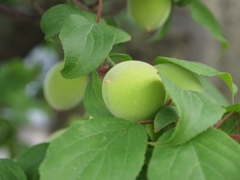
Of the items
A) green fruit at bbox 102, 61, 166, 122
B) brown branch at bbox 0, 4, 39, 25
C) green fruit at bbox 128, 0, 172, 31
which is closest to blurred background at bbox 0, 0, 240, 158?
brown branch at bbox 0, 4, 39, 25

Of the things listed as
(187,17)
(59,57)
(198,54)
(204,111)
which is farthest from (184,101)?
(59,57)

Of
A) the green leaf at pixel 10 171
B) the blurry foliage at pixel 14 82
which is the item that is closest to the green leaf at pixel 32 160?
the green leaf at pixel 10 171

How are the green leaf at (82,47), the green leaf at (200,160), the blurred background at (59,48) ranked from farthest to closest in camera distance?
1. the blurred background at (59,48)
2. the green leaf at (82,47)
3. the green leaf at (200,160)

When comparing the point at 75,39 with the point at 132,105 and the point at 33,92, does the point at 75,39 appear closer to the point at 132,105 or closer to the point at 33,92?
the point at 132,105

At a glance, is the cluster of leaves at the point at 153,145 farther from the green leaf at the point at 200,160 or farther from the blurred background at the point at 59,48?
the blurred background at the point at 59,48

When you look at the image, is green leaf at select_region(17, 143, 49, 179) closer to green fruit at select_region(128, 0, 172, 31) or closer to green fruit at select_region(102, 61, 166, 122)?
green fruit at select_region(102, 61, 166, 122)
